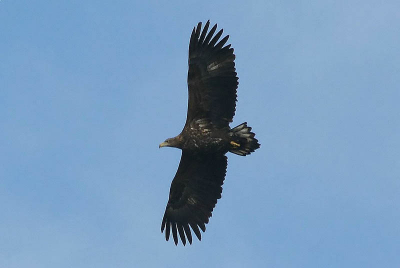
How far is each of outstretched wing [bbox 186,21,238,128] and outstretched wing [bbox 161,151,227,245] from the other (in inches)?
51.7

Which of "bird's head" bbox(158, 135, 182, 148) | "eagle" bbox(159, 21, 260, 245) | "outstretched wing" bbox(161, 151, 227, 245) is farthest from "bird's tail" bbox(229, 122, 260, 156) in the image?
"bird's head" bbox(158, 135, 182, 148)

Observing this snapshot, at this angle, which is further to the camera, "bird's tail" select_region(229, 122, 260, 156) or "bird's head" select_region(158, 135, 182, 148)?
"bird's head" select_region(158, 135, 182, 148)

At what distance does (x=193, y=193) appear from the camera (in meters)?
23.8

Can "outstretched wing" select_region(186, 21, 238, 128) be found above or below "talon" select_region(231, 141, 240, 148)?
above

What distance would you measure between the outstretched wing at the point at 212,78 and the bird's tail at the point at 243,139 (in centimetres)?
33

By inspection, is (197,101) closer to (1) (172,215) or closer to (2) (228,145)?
(2) (228,145)

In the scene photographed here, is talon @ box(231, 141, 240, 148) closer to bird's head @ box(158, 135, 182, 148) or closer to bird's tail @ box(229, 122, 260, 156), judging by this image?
bird's tail @ box(229, 122, 260, 156)

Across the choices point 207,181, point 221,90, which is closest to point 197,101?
point 221,90

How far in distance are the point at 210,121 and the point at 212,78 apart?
3.76ft

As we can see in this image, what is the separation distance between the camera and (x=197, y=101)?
2248 centimetres

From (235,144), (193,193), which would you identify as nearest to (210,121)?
(235,144)

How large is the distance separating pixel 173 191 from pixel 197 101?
9.85 feet

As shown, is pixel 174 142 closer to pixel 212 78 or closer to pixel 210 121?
pixel 210 121

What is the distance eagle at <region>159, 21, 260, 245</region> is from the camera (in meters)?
22.1
